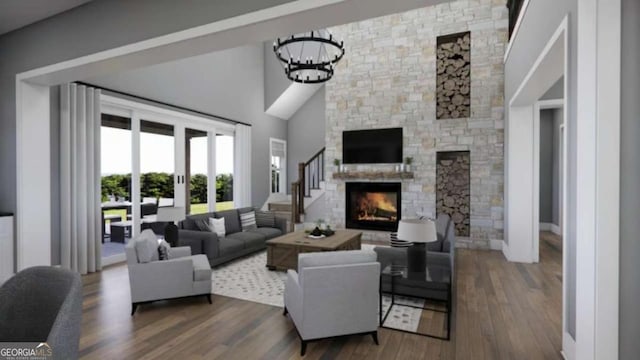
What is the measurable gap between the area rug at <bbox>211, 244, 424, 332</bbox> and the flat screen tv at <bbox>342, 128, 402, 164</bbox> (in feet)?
11.1

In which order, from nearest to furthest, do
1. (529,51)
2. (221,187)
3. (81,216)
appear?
(529,51)
(81,216)
(221,187)

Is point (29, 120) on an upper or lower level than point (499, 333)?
upper

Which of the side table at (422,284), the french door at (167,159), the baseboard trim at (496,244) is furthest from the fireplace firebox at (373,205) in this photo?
the side table at (422,284)

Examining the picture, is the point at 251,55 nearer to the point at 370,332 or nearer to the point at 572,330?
the point at 370,332

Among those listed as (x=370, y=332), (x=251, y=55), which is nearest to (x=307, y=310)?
(x=370, y=332)

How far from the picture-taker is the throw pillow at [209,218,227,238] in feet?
18.6

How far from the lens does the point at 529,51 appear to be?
4.18 metres

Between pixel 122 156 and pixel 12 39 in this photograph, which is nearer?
pixel 12 39

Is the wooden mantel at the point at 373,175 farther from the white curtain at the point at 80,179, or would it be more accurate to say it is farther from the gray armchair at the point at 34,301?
the gray armchair at the point at 34,301

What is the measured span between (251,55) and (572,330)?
8.72 meters

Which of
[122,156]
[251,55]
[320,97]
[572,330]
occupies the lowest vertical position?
[572,330]

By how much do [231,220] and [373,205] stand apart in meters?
3.27

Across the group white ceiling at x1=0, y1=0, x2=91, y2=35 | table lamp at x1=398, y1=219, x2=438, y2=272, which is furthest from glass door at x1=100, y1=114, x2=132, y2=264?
table lamp at x1=398, y1=219, x2=438, y2=272

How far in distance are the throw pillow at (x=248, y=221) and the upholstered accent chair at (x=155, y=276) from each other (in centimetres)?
268
